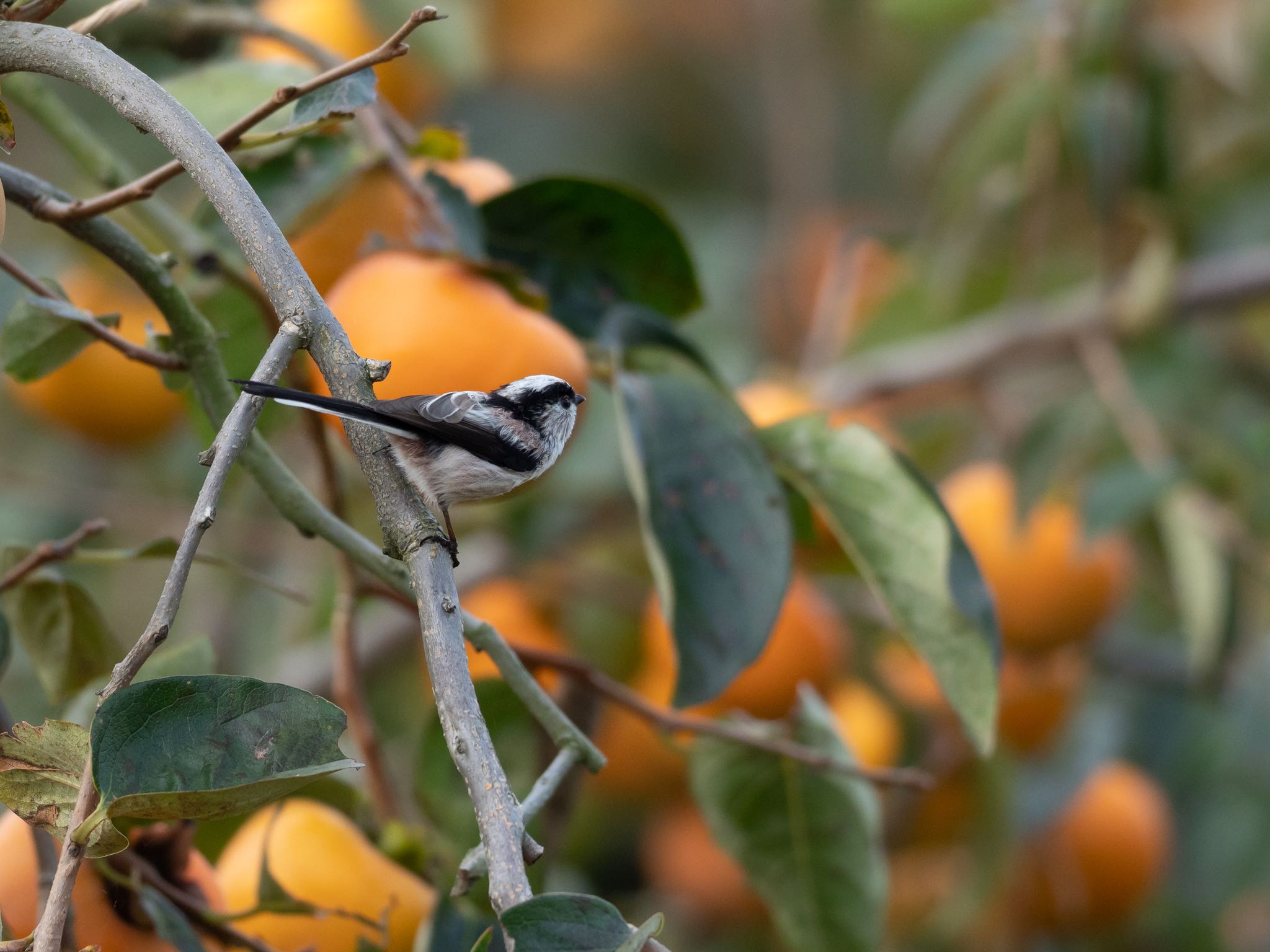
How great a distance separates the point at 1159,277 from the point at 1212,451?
224 millimetres

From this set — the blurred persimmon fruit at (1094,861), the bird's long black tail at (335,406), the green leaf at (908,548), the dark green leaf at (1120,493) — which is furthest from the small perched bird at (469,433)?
the blurred persimmon fruit at (1094,861)

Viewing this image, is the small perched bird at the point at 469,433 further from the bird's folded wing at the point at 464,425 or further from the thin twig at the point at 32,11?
the thin twig at the point at 32,11

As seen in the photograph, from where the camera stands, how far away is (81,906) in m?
0.64

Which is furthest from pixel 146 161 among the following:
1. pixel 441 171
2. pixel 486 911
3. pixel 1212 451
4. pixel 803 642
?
pixel 1212 451

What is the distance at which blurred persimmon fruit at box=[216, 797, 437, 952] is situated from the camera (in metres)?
0.75

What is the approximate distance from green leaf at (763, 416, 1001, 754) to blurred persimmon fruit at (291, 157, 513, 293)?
28cm

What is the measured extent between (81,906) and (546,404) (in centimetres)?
34

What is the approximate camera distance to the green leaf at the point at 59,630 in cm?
74

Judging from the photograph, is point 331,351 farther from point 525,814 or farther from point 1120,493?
point 1120,493

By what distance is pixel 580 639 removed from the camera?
1.45 m

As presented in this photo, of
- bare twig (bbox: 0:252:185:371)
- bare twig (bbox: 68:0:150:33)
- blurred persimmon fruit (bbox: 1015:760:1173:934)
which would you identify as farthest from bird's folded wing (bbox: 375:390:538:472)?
blurred persimmon fruit (bbox: 1015:760:1173:934)

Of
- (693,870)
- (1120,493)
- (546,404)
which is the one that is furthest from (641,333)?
(693,870)

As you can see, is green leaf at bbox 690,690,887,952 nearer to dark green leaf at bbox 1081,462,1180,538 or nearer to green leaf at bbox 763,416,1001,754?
green leaf at bbox 763,416,1001,754

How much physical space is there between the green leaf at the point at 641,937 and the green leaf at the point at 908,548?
1.14 feet
